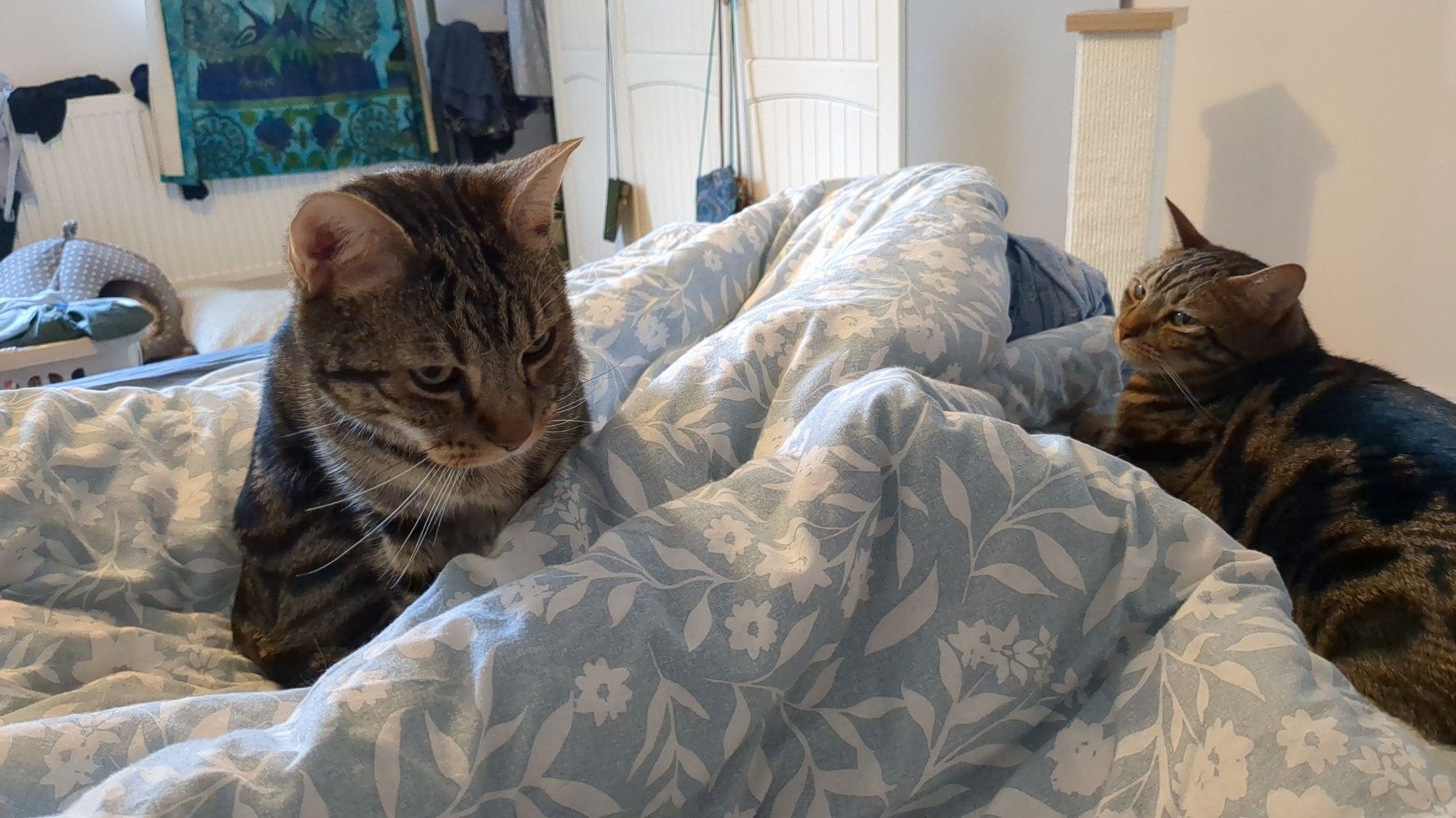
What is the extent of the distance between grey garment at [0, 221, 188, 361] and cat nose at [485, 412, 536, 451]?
2.77m

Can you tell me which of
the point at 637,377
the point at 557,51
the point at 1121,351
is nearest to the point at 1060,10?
the point at 1121,351

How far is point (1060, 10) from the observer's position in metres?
2.57

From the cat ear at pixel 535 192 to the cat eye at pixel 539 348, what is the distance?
3.7 inches

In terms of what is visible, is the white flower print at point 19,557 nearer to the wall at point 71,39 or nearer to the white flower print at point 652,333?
the white flower print at point 652,333

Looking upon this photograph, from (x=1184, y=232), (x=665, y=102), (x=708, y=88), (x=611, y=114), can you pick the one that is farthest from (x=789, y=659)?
(x=611, y=114)

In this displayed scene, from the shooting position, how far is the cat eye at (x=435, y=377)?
0.93m

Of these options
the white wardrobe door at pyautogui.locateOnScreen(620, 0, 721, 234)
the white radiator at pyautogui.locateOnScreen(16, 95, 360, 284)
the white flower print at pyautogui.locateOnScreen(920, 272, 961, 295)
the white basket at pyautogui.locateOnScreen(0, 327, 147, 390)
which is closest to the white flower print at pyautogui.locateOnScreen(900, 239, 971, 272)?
the white flower print at pyautogui.locateOnScreen(920, 272, 961, 295)

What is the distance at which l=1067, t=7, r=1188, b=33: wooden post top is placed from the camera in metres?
2.02

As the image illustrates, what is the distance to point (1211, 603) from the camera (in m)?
0.77

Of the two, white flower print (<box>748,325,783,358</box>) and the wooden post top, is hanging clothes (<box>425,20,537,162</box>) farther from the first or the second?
white flower print (<box>748,325,783,358</box>)

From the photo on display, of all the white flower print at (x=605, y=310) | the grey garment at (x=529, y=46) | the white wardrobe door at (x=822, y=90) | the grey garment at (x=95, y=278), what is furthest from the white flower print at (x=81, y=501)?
the grey garment at (x=529, y=46)

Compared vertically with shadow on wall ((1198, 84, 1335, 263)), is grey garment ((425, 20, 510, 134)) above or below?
above

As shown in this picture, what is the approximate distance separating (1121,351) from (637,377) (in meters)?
0.70

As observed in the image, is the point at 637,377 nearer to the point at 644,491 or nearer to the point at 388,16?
the point at 644,491
